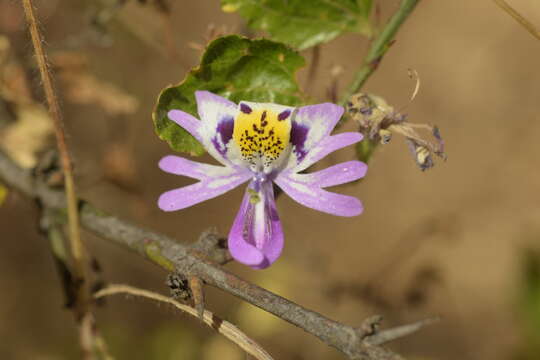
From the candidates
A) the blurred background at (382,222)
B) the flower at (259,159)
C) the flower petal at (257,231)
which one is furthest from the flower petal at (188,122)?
the blurred background at (382,222)

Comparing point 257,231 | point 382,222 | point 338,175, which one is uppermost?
point 382,222

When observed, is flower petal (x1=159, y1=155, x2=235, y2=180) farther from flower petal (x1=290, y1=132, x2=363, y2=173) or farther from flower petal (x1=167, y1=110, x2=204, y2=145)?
flower petal (x1=290, y1=132, x2=363, y2=173)

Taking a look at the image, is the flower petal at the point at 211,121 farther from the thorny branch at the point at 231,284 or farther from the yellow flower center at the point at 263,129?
the thorny branch at the point at 231,284

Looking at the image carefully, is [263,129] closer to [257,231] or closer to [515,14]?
[257,231]

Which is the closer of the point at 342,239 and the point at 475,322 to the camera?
the point at 475,322

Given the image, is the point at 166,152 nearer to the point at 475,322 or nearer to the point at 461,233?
the point at 461,233

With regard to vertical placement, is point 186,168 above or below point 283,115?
below

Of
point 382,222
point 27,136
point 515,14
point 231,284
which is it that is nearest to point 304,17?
point 515,14

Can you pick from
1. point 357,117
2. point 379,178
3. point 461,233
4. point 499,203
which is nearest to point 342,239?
point 379,178
